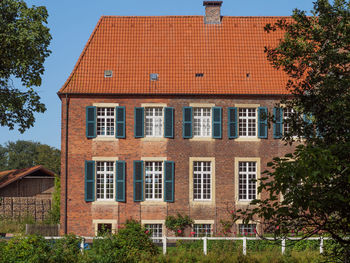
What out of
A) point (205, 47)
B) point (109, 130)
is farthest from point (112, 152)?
point (205, 47)

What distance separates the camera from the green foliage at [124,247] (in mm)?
13867

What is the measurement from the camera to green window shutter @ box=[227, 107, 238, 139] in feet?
89.5

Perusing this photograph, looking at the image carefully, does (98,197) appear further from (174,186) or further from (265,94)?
(265,94)

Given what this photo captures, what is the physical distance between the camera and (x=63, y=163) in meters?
27.1

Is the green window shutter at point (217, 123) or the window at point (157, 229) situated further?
the green window shutter at point (217, 123)

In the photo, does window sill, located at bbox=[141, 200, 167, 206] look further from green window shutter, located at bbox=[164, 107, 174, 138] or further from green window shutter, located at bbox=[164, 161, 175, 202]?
green window shutter, located at bbox=[164, 107, 174, 138]

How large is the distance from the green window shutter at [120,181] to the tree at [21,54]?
14.7ft

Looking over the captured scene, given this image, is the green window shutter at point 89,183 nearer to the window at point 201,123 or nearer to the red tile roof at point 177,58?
the red tile roof at point 177,58

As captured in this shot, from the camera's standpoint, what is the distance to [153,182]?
88.9ft

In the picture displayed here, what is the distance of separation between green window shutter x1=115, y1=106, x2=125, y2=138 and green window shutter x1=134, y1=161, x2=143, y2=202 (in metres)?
1.52

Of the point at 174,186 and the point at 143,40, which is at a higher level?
the point at 143,40

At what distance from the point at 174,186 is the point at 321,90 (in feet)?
58.5

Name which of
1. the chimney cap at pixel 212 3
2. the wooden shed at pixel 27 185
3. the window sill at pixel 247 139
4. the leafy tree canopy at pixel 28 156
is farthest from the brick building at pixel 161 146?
the leafy tree canopy at pixel 28 156

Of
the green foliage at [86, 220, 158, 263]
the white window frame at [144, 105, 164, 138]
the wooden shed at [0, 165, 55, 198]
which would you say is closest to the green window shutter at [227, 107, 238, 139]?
the white window frame at [144, 105, 164, 138]
